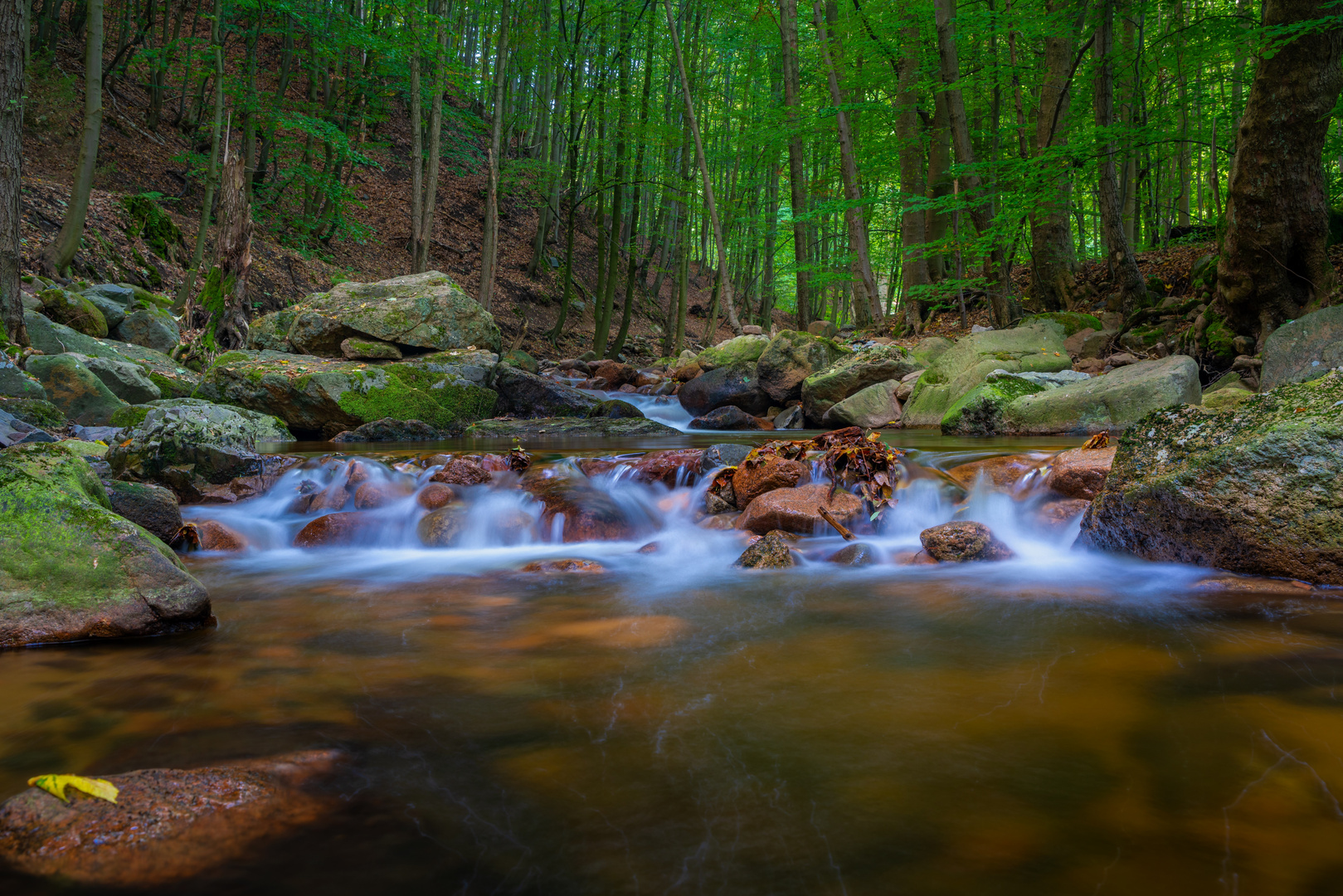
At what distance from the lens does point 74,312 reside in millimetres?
10797

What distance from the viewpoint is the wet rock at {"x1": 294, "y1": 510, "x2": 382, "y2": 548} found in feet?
18.7

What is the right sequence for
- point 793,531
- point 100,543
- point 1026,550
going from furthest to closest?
point 793,531 < point 1026,550 < point 100,543

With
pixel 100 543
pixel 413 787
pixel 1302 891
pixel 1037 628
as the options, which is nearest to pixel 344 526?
pixel 100 543

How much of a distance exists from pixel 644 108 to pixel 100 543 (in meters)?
15.1

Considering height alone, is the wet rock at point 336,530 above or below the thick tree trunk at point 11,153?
below

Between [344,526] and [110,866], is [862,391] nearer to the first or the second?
[344,526]

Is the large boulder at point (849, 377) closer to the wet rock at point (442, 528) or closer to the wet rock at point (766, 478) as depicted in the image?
the wet rock at point (766, 478)

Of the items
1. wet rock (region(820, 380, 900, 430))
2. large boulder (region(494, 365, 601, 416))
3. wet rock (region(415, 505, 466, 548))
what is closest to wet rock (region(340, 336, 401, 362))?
large boulder (region(494, 365, 601, 416))

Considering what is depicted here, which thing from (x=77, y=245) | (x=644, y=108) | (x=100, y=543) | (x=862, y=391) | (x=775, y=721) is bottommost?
(x=775, y=721)

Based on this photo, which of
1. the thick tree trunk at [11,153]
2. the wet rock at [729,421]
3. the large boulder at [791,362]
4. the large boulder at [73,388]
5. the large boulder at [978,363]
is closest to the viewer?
the thick tree trunk at [11,153]

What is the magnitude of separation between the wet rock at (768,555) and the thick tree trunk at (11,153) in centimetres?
930

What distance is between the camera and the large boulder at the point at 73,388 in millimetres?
8508

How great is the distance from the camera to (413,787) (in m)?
2.02

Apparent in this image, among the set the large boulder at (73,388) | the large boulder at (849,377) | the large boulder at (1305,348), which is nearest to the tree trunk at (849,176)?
the large boulder at (849,377)
